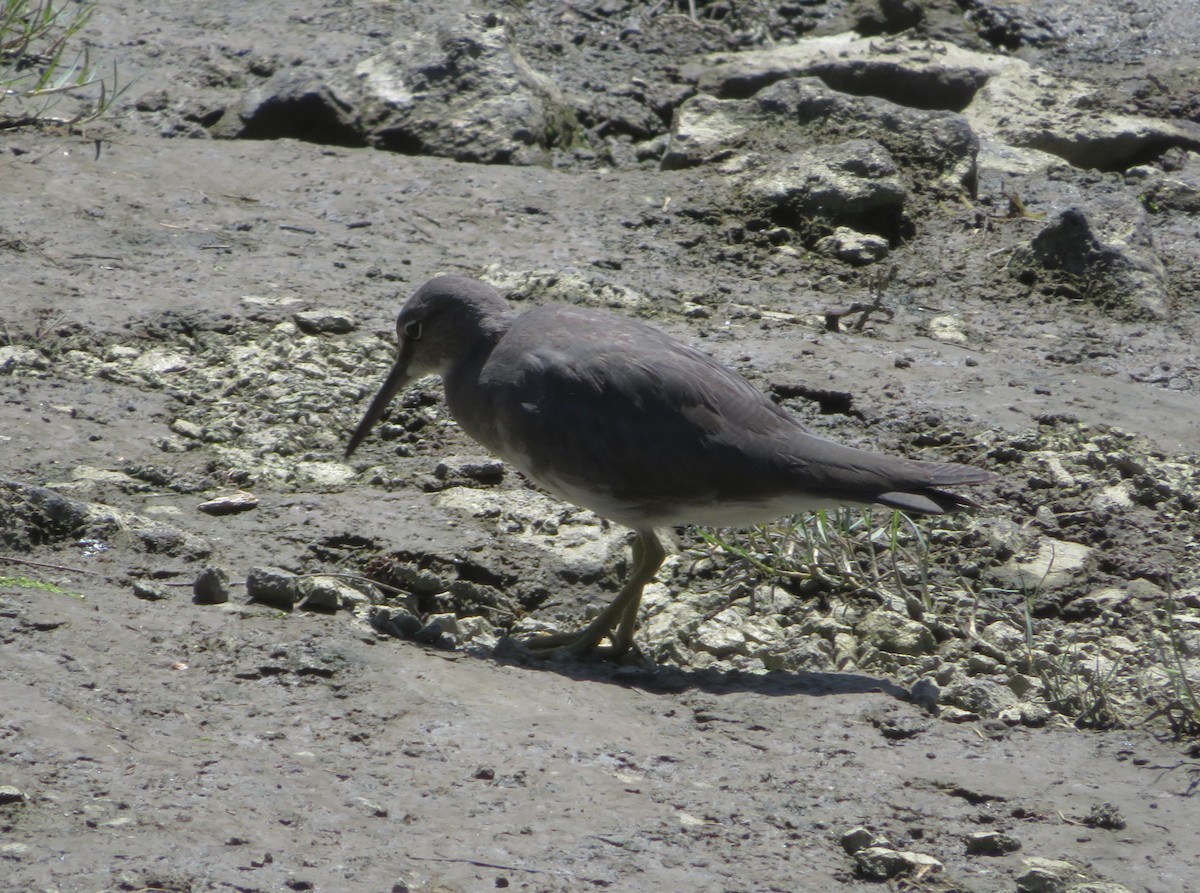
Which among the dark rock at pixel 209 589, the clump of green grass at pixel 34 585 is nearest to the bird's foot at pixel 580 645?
the dark rock at pixel 209 589

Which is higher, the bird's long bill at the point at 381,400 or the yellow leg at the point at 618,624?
the bird's long bill at the point at 381,400

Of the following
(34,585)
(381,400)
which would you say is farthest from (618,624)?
(34,585)

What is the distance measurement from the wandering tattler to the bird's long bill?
0.61 m

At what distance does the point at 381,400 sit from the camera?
5172mm

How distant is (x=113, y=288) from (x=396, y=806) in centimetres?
347

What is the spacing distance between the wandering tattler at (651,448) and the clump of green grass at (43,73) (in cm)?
312

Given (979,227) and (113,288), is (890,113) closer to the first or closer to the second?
(979,227)

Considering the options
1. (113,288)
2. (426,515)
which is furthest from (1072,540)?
(113,288)

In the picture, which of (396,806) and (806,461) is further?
(806,461)

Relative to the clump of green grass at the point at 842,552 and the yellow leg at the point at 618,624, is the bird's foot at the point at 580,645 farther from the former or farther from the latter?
the clump of green grass at the point at 842,552

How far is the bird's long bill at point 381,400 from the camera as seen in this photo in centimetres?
511

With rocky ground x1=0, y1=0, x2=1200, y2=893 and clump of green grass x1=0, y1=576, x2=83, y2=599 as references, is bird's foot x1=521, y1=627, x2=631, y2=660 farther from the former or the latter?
clump of green grass x1=0, y1=576, x2=83, y2=599

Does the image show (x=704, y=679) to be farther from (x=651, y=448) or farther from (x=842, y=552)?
(x=842, y=552)

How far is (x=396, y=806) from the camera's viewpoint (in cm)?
305
